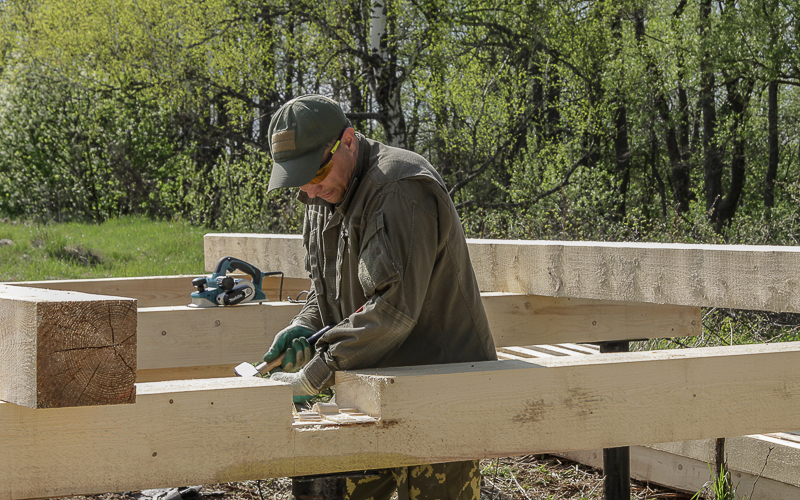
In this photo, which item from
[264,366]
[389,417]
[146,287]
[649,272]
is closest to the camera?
[389,417]

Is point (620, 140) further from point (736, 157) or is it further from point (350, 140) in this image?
point (350, 140)

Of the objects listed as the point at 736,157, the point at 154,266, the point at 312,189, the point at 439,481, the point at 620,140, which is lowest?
the point at 439,481

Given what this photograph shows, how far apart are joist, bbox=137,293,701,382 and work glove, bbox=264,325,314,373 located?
66cm

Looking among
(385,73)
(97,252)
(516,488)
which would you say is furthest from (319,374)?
(385,73)

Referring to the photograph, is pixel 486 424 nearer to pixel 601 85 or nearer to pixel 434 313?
pixel 434 313

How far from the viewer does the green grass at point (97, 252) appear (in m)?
8.30

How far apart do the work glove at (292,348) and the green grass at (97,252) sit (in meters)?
6.10

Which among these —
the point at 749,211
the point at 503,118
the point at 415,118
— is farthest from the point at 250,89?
the point at 749,211

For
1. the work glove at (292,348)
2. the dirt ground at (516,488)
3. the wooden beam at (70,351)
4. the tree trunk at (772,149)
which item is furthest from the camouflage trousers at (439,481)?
the tree trunk at (772,149)

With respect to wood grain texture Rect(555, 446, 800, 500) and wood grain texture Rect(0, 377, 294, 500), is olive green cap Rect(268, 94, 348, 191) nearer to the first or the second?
wood grain texture Rect(0, 377, 294, 500)

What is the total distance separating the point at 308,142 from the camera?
86.3 inches

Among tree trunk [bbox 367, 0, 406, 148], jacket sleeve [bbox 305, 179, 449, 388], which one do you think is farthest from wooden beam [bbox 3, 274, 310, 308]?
tree trunk [bbox 367, 0, 406, 148]

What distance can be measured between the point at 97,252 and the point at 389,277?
8.26 m

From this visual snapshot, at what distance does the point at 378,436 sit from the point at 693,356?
Answer: 892 millimetres
